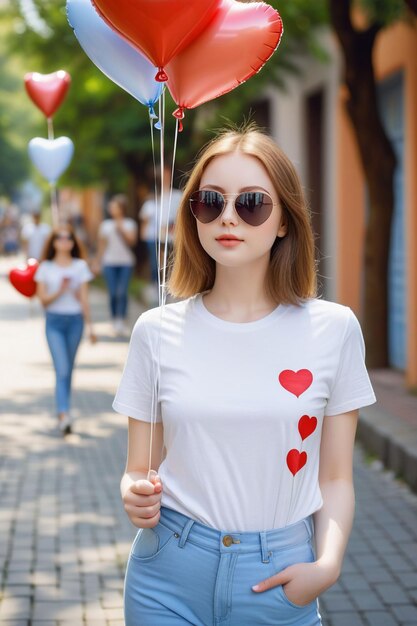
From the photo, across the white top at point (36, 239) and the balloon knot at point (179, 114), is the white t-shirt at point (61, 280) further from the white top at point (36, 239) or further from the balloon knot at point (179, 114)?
the white top at point (36, 239)

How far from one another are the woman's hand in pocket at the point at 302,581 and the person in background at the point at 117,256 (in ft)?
47.0

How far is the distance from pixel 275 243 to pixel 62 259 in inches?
280

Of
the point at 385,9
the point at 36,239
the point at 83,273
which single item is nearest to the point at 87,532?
the point at 83,273

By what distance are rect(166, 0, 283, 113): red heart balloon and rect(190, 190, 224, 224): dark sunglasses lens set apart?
1.04 feet

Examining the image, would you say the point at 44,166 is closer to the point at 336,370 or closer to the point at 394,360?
A: the point at 336,370

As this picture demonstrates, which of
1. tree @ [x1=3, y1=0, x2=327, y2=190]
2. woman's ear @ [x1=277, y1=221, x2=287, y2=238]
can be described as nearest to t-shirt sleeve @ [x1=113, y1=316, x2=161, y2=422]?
woman's ear @ [x1=277, y1=221, x2=287, y2=238]

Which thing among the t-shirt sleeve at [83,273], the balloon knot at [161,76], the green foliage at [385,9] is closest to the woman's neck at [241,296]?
the balloon knot at [161,76]

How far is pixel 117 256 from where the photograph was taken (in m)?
17.2

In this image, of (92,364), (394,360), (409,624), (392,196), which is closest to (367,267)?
(392,196)

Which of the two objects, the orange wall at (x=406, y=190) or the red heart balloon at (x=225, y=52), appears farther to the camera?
the orange wall at (x=406, y=190)

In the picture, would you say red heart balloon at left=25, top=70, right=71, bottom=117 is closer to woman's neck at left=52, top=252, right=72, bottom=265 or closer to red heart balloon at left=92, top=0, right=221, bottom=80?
woman's neck at left=52, top=252, right=72, bottom=265

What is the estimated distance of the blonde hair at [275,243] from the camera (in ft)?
8.88

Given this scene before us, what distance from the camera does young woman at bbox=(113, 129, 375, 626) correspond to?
102 inches

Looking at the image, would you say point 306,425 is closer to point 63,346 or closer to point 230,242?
point 230,242
